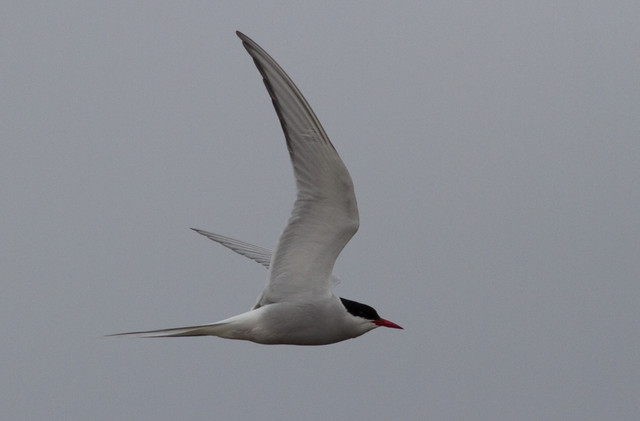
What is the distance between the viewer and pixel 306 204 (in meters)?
5.11

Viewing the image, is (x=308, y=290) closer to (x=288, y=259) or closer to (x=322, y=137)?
(x=288, y=259)

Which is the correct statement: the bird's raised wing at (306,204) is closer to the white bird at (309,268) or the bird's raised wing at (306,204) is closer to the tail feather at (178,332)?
the white bird at (309,268)

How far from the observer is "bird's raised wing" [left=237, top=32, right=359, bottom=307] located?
460cm

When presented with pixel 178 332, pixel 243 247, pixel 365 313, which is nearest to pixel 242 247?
pixel 243 247

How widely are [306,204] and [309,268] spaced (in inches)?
20.4

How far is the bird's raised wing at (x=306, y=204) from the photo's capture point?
4.60m

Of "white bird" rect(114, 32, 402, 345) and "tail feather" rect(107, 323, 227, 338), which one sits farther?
"tail feather" rect(107, 323, 227, 338)

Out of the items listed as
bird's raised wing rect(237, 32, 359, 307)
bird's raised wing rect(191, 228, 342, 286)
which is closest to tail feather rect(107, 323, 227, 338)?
bird's raised wing rect(237, 32, 359, 307)

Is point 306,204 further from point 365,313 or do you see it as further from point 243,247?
point 243,247

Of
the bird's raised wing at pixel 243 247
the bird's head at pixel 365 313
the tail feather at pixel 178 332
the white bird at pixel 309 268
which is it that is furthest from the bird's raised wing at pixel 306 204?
the bird's raised wing at pixel 243 247

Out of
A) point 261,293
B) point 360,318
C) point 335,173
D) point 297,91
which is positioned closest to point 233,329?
point 261,293

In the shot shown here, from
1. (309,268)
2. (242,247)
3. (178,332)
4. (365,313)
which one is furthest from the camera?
(242,247)

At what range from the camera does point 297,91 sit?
15.0 feet

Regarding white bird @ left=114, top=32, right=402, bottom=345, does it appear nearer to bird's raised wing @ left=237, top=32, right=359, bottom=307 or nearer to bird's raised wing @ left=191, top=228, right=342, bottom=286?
bird's raised wing @ left=237, top=32, right=359, bottom=307
